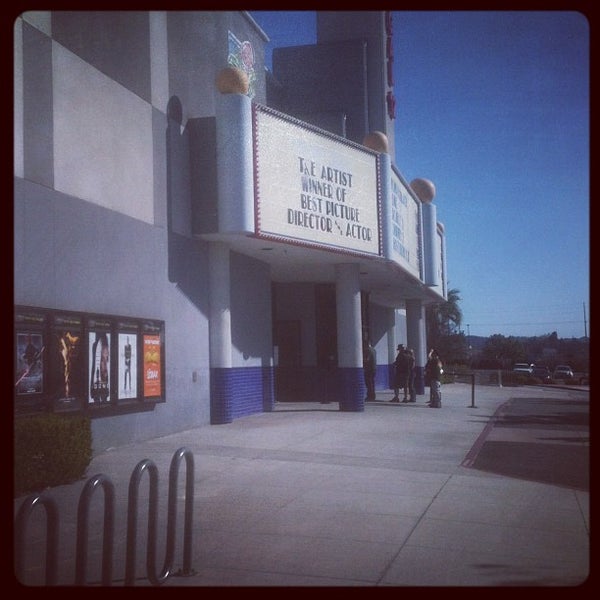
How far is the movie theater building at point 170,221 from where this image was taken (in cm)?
998

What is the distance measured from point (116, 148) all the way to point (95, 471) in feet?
18.6

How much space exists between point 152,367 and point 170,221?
10.1 feet

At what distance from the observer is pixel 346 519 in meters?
7.08

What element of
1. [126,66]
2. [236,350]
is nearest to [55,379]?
[126,66]

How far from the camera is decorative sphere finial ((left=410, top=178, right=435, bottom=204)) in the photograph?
25.5m

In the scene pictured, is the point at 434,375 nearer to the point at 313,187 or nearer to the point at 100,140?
the point at 313,187

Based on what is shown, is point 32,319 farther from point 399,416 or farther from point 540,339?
point 540,339

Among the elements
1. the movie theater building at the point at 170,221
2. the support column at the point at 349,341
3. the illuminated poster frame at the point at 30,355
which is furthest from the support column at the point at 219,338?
the illuminated poster frame at the point at 30,355

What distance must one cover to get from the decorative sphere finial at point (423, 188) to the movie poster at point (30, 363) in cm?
1844

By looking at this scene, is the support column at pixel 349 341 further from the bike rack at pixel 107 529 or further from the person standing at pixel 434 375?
the bike rack at pixel 107 529

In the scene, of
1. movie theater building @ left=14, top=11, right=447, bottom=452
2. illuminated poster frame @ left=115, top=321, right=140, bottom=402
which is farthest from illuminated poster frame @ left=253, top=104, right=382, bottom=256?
illuminated poster frame @ left=115, top=321, right=140, bottom=402

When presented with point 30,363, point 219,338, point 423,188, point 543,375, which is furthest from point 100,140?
point 543,375

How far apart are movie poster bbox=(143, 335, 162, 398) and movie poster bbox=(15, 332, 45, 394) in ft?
10.2

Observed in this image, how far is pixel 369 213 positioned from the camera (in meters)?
18.5
